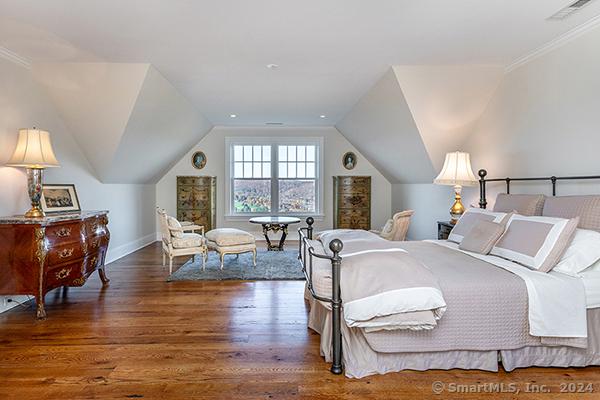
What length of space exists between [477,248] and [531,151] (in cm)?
161

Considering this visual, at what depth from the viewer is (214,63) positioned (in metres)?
3.83

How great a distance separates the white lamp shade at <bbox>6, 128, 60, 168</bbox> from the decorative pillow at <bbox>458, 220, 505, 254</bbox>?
4.01 metres

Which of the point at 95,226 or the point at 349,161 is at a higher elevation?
the point at 349,161

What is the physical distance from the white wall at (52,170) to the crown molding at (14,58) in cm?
4

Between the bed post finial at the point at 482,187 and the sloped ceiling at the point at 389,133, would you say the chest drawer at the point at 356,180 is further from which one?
the bed post finial at the point at 482,187

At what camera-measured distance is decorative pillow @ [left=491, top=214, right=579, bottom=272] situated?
236 cm

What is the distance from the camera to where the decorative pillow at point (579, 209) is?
8.38 feet

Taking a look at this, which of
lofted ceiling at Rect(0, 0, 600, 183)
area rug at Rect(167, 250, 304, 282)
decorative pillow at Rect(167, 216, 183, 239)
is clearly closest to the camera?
lofted ceiling at Rect(0, 0, 600, 183)

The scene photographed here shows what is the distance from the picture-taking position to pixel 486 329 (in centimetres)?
217

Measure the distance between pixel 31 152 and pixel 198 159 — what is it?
4.55 metres

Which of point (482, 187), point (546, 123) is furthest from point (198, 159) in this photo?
point (546, 123)

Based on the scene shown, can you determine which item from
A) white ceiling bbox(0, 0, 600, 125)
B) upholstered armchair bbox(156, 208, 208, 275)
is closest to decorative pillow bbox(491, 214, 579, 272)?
white ceiling bbox(0, 0, 600, 125)

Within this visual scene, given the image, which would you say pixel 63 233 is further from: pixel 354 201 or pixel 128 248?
pixel 354 201

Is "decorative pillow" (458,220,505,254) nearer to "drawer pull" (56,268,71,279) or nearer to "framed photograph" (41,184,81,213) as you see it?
"drawer pull" (56,268,71,279)
